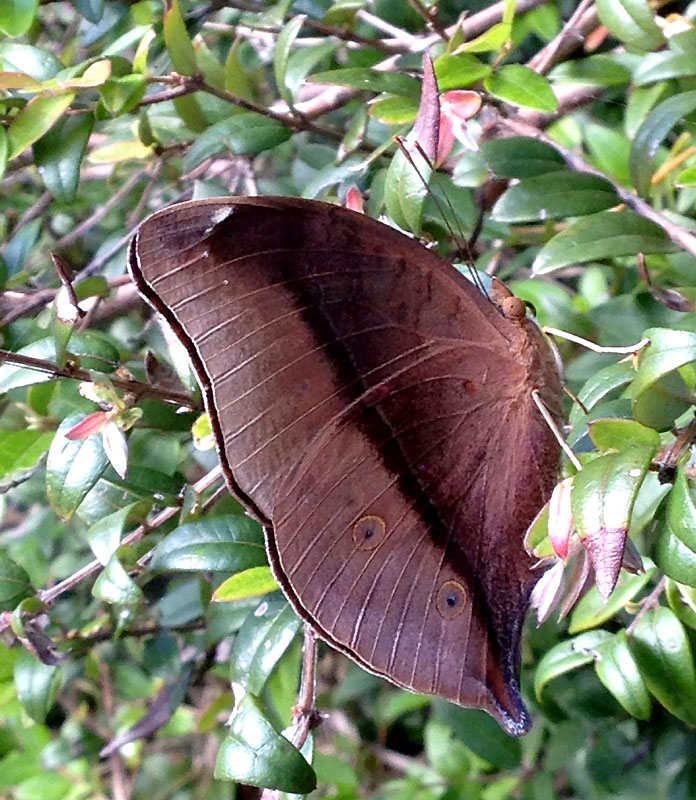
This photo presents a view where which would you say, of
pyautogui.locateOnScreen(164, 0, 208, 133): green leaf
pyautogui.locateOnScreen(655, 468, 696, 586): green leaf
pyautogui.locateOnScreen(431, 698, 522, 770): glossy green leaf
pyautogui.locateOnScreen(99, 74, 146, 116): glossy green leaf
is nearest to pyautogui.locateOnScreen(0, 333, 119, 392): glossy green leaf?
pyautogui.locateOnScreen(99, 74, 146, 116): glossy green leaf

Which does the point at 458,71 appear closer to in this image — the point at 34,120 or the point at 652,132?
the point at 652,132

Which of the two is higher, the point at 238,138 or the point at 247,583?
the point at 238,138

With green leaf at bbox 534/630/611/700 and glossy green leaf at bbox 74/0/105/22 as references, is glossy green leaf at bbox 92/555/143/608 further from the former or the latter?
glossy green leaf at bbox 74/0/105/22

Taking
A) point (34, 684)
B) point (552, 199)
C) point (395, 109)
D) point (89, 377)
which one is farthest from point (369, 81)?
point (34, 684)

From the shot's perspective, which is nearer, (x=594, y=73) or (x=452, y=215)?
(x=452, y=215)

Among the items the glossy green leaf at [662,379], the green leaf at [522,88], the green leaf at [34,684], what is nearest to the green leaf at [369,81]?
the green leaf at [522,88]

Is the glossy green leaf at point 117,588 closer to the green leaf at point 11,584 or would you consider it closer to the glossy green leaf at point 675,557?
the green leaf at point 11,584
